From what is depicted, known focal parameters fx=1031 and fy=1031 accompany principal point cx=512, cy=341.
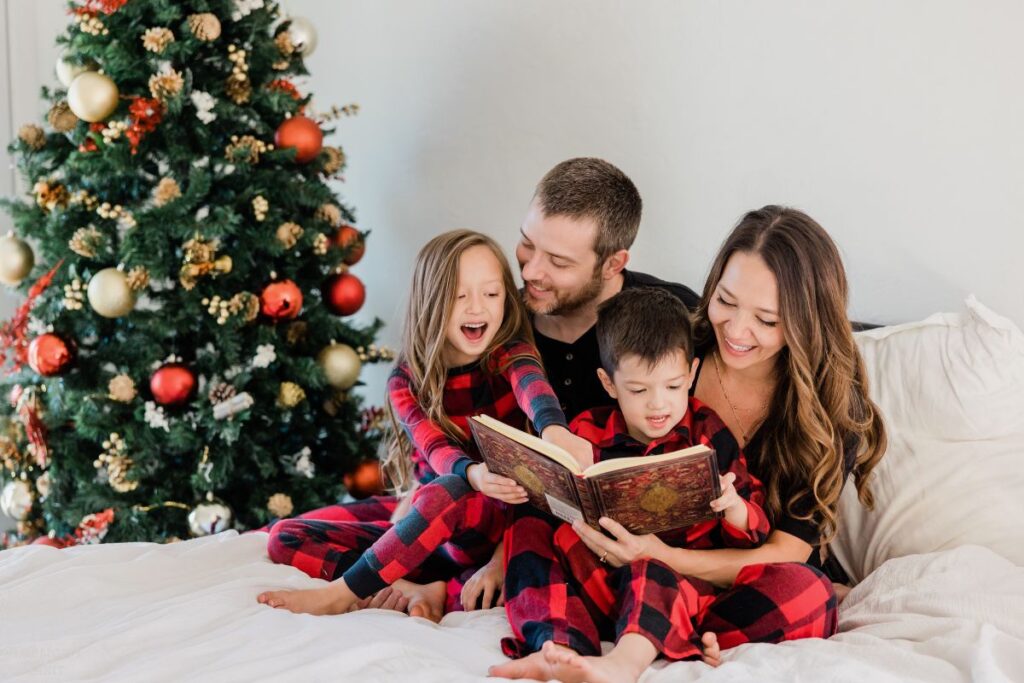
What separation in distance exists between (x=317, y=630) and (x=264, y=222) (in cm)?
137

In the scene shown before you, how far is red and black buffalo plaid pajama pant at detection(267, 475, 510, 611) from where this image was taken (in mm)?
2020

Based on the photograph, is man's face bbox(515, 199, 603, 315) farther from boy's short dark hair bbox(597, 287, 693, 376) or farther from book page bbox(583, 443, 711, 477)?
book page bbox(583, 443, 711, 477)

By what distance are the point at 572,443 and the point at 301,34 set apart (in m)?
1.62

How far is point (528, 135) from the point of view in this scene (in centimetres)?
315

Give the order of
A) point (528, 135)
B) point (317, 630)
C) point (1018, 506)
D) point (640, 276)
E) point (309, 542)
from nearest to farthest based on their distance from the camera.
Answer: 1. point (317, 630)
2. point (1018, 506)
3. point (309, 542)
4. point (640, 276)
5. point (528, 135)

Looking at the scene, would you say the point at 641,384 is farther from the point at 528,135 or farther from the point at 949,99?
the point at 528,135

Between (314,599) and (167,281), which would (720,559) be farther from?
(167,281)

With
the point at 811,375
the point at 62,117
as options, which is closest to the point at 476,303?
the point at 811,375

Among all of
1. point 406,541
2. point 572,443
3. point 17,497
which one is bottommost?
point 17,497

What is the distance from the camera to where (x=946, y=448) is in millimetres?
2180

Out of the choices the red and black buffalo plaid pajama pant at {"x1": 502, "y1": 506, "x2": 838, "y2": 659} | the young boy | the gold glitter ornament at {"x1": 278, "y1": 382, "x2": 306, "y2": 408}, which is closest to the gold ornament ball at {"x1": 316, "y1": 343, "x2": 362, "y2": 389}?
the gold glitter ornament at {"x1": 278, "y1": 382, "x2": 306, "y2": 408}

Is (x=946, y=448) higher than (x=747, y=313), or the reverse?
(x=747, y=313)

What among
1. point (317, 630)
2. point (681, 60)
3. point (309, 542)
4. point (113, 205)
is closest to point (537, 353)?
point (309, 542)

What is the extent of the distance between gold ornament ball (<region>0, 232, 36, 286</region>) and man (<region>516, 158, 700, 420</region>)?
1.40 metres
